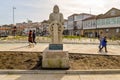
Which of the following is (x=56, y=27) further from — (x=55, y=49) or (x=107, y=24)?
(x=107, y=24)

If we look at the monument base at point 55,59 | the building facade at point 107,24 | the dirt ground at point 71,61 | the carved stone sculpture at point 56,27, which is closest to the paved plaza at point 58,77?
the monument base at point 55,59

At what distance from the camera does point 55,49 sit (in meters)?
11.3

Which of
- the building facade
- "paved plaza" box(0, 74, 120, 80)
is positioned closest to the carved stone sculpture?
"paved plaza" box(0, 74, 120, 80)

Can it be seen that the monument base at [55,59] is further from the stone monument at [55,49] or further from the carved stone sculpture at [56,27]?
the carved stone sculpture at [56,27]

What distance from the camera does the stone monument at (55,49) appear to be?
10.8 meters

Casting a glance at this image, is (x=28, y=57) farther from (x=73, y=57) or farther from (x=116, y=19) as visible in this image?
(x=116, y=19)

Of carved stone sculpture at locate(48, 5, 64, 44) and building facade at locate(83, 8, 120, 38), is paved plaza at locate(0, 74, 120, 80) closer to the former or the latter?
carved stone sculpture at locate(48, 5, 64, 44)

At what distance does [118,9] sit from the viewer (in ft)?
207

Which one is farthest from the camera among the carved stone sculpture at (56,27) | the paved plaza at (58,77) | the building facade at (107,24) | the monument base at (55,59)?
the building facade at (107,24)

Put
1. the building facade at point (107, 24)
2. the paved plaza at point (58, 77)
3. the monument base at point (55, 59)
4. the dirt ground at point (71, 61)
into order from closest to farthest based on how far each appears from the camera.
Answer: the paved plaza at point (58, 77) → the monument base at point (55, 59) → the dirt ground at point (71, 61) → the building facade at point (107, 24)

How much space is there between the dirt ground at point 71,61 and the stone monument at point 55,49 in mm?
577

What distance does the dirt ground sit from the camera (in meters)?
11.3

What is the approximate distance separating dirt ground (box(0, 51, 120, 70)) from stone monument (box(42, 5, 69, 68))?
58cm

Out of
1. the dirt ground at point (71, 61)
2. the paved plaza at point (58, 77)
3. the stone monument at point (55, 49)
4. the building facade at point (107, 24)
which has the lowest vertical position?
the paved plaza at point (58, 77)
